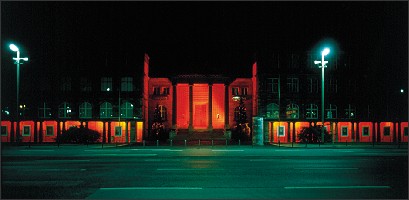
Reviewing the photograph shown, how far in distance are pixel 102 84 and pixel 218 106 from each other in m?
17.4

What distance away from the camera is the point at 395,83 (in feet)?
201

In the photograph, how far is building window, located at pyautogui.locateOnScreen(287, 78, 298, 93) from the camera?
Answer: 58.2 meters

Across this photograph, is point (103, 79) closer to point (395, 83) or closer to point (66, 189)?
point (395, 83)

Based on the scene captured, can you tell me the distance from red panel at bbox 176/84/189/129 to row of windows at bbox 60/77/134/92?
360 inches

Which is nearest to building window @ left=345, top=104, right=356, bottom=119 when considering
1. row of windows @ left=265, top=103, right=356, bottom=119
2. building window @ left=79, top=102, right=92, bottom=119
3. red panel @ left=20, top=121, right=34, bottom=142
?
row of windows @ left=265, top=103, right=356, bottom=119

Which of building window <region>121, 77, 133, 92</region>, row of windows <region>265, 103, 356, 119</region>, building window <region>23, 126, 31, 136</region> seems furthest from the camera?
building window <region>121, 77, 133, 92</region>

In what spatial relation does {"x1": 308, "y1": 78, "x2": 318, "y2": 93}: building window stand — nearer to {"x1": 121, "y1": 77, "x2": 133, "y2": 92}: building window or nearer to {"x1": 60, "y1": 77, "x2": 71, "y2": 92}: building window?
{"x1": 121, "y1": 77, "x2": 133, "y2": 92}: building window

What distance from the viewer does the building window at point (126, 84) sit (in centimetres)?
5894

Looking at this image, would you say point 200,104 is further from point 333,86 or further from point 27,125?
point 27,125

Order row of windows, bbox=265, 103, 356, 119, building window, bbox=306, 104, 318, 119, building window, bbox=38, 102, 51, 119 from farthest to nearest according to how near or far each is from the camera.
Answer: building window, bbox=306, 104, 318, 119 → row of windows, bbox=265, 103, 356, 119 → building window, bbox=38, 102, 51, 119

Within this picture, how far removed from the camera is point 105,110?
58.3 metres

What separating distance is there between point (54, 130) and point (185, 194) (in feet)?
156

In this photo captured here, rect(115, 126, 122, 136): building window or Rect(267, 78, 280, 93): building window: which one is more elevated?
Rect(267, 78, 280, 93): building window

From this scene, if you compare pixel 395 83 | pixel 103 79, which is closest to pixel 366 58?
pixel 395 83
